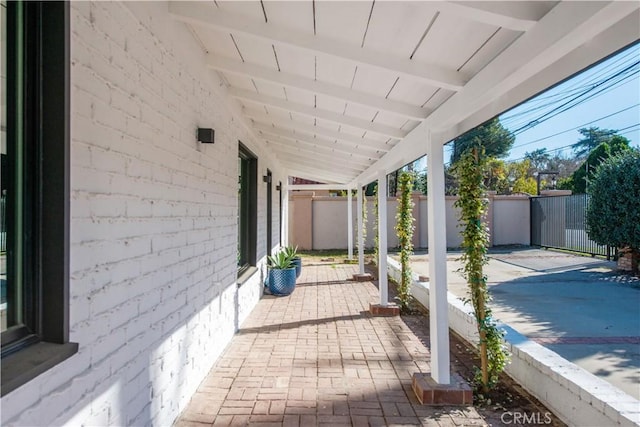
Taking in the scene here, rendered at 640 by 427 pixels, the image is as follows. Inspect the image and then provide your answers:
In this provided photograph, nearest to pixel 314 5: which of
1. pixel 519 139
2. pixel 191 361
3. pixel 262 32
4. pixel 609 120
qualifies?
pixel 262 32

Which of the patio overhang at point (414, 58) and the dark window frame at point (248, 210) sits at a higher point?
the patio overhang at point (414, 58)

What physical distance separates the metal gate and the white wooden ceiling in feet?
35.3

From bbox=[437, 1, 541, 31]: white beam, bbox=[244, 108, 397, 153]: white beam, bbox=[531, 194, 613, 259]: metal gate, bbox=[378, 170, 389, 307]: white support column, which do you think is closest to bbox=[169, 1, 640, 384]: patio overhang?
bbox=[437, 1, 541, 31]: white beam

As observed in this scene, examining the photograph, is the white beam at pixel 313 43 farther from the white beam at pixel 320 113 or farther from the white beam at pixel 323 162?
the white beam at pixel 323 162

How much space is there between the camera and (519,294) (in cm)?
767

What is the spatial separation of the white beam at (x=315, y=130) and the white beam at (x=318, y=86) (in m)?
1.40

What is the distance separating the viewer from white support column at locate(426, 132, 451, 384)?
10.7 ft

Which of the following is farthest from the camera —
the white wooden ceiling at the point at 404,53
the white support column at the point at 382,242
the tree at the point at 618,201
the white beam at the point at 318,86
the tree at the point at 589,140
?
the tree at the point at 589,140

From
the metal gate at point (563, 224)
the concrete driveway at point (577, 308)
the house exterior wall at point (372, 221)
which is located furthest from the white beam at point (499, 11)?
the house exterior wall at point (372, 221)

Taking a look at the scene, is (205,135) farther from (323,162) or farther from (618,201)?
(618,201)

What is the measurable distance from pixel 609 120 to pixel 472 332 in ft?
50.4

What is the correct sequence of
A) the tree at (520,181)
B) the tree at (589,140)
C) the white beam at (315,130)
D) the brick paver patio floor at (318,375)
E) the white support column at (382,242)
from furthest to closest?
the tree at (589,140) < the tree at (520,181) < the white support column at (382,242) < the white beam at (315,130) < the brick paver patio floor at (318,375)

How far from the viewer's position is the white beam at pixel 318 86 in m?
3.36

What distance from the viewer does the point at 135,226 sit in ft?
6.99
